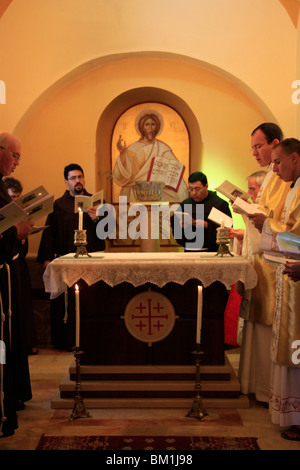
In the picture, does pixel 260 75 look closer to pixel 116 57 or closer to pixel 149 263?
pixel 116 57

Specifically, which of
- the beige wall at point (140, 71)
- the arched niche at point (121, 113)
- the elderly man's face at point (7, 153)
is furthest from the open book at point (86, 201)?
the arched niche at point (121, 113)

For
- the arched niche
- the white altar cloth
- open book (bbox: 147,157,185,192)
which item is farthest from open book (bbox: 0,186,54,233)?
open book (bbox: 147,157,185,192)

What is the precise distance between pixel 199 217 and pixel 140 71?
8.65ft

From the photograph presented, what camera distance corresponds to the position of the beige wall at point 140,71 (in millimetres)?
6895

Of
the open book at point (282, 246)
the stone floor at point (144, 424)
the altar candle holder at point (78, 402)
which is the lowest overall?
the stone floor at point (144, 424)

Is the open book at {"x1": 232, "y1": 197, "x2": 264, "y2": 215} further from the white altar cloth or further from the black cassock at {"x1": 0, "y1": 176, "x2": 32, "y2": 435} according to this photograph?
the black cassock at {"x1": 0, "y1": 176, "x2": 32, "y2": 435}

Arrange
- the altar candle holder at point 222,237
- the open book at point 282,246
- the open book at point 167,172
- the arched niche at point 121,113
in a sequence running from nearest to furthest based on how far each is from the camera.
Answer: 1. the open book at point 282,246
2. the altar candle holder at point 222,237
3. the arched niche at point 121,113
4. the open book at point 167,172

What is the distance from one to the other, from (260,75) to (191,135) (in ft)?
4.74

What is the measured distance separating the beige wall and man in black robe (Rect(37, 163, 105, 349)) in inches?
38.1

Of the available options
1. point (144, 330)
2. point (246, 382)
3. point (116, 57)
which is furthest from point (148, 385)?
point (116, 57)

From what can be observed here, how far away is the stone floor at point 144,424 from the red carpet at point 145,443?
8cm

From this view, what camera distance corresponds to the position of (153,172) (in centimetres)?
801

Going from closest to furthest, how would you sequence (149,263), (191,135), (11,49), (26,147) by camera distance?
(149,263)
(11,49)
(26,147)
(191,135)

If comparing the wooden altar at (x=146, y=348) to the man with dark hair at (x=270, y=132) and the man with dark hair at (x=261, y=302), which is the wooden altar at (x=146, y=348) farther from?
the man with dark hair at (x=270, y=132)
